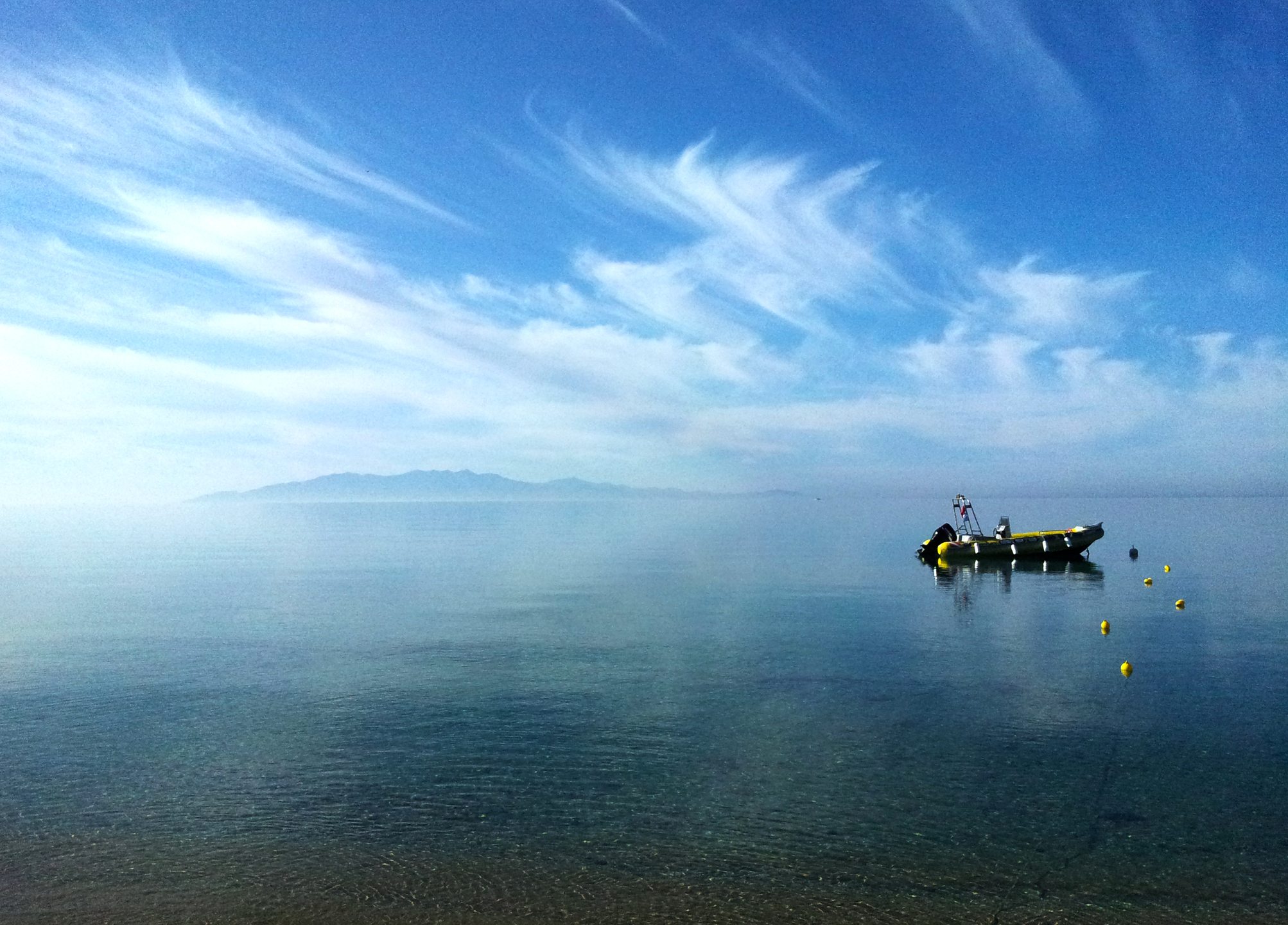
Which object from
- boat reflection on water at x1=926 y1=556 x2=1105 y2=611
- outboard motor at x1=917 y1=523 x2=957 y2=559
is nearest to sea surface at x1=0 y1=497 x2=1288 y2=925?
boat reflection on water at x1=926 y1=556 x2=1105 y2=611

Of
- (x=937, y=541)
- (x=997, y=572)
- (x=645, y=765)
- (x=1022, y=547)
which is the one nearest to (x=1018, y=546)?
(x=1022, y=547)

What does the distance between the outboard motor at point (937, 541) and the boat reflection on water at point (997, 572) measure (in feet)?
5.18

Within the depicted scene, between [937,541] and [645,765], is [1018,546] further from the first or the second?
[645,765]

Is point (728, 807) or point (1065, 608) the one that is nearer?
point (728, 807)

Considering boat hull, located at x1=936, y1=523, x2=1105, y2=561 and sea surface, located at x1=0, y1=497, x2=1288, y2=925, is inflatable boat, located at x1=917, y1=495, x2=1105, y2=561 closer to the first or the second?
boat hull, located at x1=936, y1=523, x2=1105, y2=561

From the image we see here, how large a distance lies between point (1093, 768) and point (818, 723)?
28.9 ft

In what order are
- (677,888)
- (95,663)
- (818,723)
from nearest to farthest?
(677,888) → (818,723) → (95,663)

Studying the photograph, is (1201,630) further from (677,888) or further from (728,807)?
(677,888)

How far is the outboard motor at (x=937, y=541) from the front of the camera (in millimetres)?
97188

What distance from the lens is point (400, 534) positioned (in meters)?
170

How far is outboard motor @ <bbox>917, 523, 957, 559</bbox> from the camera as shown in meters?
97.2

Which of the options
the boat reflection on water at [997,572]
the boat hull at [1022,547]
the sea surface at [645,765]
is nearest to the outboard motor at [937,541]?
the boat hull at [1022,547]

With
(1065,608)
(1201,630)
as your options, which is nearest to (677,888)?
(1201,630)

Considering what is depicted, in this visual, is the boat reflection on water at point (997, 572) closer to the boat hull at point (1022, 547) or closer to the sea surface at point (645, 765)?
the boat hull at point (1022, 547)
